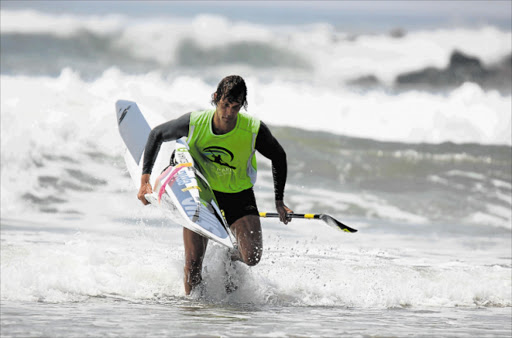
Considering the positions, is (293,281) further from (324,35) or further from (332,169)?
(324,35)

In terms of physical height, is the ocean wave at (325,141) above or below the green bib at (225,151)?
above

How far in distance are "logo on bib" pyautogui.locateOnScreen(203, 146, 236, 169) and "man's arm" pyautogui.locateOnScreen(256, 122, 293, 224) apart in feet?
0.70

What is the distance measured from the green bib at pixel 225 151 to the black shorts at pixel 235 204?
0.14ft

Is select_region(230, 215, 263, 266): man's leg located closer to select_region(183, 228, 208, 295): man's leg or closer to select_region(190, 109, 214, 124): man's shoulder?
select_region(183, 228, 208, 295): man's leg

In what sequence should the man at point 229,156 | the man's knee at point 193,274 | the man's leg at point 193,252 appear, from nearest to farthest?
the man at point 229,156 < the man's leg at point 193,252 < the man's knee at point 193,274

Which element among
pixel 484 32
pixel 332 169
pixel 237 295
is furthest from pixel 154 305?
pixel 484 32

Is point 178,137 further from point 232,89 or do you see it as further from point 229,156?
point 232,89

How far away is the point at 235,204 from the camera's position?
505 centimetres

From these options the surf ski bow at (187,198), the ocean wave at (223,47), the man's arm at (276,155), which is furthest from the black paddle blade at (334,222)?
the ocean wave at (223,47)

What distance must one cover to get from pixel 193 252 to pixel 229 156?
0.76m

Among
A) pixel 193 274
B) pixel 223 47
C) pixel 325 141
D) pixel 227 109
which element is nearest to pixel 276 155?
pixel 227 109

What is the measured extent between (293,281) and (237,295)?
2.42 ft

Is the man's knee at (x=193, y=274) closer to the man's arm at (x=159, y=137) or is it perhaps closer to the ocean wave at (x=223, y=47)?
the man's arm at (x=159, y=137)

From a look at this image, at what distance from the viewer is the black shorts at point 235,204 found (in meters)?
Answer: 5.04
